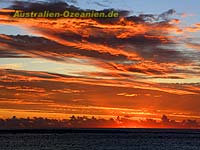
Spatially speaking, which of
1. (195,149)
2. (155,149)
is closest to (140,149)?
(155,149)

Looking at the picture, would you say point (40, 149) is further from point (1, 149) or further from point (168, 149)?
point (168, 149)

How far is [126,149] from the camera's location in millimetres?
175875

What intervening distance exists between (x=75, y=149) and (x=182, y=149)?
110 feet

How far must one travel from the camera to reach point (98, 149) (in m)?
174

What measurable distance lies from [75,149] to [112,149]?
11096 millimetres

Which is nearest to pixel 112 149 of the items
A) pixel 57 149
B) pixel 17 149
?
pixel 57 149

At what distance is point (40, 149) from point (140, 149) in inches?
1229

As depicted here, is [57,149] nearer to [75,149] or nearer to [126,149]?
[75,149]

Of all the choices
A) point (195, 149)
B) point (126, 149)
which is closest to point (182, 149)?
point (195, 149)

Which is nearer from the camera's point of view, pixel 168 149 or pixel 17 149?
pixel 17 149

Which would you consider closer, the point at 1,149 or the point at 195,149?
the point at 1,149

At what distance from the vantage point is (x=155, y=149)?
178 meters

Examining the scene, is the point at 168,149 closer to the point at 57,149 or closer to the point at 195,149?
the point at 195,149

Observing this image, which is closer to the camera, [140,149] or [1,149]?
[1,149]
